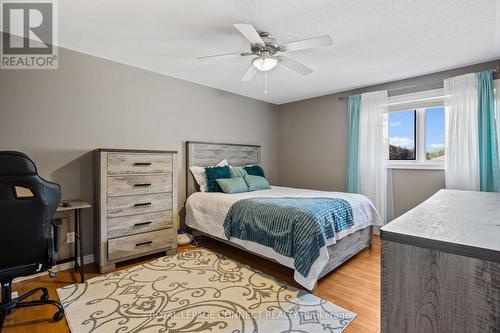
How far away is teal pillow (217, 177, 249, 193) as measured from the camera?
10.7 feet

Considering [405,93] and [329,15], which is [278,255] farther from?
[405,93]

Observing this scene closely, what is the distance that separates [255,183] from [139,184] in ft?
5.45

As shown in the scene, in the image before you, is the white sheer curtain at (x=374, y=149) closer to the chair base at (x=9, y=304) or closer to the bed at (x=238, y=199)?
the bed at (x=238, y=199)

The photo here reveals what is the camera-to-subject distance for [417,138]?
341 cm

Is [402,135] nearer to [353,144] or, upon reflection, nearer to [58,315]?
[353,144]

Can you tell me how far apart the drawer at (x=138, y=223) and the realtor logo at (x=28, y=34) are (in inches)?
70.1

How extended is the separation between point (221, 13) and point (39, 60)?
201cm

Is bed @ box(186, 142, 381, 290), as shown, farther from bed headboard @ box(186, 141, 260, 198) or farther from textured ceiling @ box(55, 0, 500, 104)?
textured ceiling @ box(55, 0, 500, 104)

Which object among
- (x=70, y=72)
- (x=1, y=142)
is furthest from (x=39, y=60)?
(x=1, y=142)

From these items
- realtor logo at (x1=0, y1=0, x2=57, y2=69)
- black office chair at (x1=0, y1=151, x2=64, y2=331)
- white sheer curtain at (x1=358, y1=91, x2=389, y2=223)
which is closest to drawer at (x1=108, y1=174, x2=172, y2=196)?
black office chair at (x1=0, y1=151, x2=64, y2=331)

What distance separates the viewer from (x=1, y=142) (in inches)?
87.2

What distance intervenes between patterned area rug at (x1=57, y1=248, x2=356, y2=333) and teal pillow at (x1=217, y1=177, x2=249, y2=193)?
1.10 meters

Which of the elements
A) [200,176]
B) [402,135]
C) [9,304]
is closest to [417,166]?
[402,135]

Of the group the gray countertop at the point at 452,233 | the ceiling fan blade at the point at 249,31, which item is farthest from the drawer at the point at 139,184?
the gray countertop at the point at 452,233
